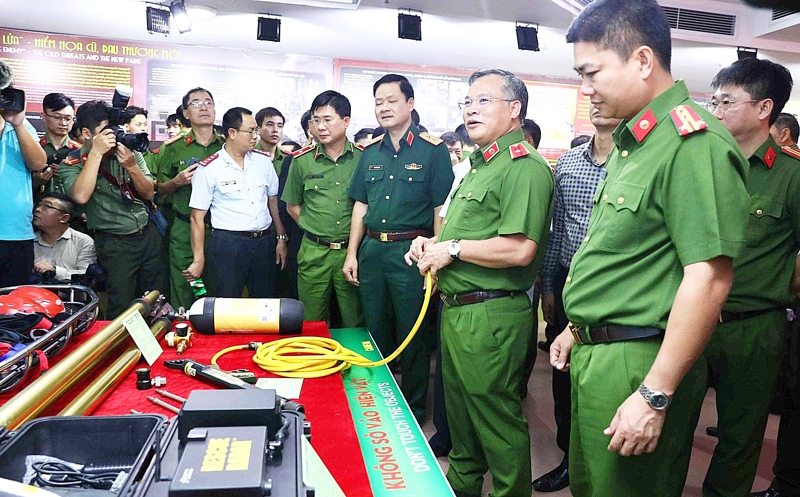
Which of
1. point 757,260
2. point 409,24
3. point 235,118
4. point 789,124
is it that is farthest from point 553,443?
point 409,24

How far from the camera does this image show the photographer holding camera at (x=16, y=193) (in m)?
2.38

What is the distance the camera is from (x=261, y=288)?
11.0 ft

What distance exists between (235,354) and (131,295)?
6.53ft

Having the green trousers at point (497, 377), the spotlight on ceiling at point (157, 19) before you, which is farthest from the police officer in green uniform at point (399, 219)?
the spotlight on ceiling at point (157, 19)

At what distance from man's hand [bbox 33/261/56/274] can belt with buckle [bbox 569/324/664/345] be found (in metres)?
2.88

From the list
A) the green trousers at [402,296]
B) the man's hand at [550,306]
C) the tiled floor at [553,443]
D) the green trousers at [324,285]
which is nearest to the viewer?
the tiled floor at [553,443]

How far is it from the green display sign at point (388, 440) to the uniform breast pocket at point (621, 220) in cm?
56

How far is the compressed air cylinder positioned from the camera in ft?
5.71


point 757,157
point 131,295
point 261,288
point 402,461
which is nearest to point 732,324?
point 757,157

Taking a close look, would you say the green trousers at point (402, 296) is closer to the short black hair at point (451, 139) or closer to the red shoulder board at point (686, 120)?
the red shoulder board at point (686, 120)

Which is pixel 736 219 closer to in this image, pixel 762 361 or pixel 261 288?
pixel 762 361

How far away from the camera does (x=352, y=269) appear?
282 cm

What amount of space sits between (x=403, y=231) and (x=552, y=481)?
1.25m

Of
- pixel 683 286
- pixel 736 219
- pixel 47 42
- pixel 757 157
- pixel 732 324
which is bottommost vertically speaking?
pixel 732 324
